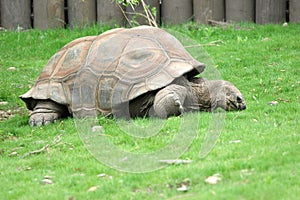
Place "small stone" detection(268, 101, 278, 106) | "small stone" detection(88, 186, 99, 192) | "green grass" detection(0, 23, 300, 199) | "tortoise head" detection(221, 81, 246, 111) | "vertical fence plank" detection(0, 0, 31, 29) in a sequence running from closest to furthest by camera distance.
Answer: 1. "green grass" detection(0, 23, 300, 199)
2. "small stone" detection(88, 186, 99, 192)
3. "tortoise head" detection(221, 81, 246, 111)
4. "small stone" detection(268, 101, 278, 106)
5. "vertical fence plank" detection(0, 0, 31, 29)

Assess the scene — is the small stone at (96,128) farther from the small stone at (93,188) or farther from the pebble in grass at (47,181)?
the small stone at (93,188)

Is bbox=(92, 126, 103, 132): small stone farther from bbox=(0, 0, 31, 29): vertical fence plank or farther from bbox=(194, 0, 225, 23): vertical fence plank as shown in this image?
bbox=(0, 0, 31, 29): vertical fence plank

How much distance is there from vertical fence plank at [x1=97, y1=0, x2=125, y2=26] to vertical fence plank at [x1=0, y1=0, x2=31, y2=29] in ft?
4.39

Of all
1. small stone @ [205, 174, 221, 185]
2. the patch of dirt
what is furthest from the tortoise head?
the patch of dirt

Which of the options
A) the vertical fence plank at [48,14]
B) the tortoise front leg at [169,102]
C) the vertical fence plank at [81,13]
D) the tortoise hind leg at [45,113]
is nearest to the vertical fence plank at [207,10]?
the vertical fence plank at [81,13]

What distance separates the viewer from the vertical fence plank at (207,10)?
12.5m

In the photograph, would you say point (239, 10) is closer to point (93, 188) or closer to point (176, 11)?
point (176, 11)

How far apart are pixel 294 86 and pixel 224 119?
1.96m

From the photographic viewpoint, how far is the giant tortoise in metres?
7.71

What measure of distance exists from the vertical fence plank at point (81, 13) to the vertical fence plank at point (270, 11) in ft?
9.76

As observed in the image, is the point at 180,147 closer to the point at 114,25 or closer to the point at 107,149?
the point at 107,149

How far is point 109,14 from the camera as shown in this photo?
41.5 ft

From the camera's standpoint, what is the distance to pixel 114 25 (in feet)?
41.3

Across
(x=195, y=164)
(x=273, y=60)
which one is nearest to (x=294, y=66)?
(x=273, y=60)
